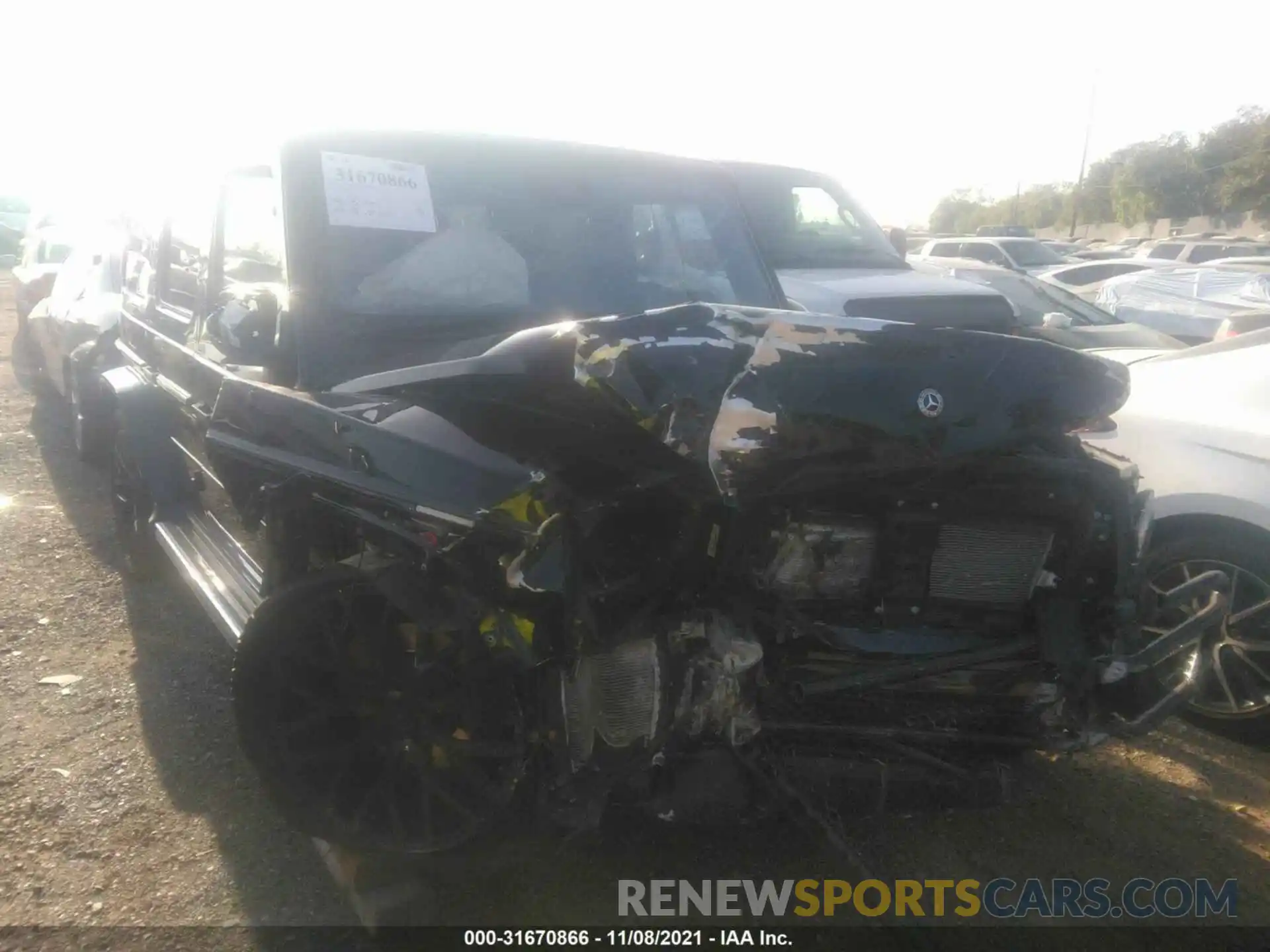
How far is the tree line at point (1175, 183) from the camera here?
125 feet

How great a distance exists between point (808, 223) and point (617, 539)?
6.50m

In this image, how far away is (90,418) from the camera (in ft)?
18.4

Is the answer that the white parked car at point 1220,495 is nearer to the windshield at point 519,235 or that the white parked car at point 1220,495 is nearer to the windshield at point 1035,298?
the windshield at point 519,235

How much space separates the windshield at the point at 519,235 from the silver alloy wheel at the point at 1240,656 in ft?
6.47

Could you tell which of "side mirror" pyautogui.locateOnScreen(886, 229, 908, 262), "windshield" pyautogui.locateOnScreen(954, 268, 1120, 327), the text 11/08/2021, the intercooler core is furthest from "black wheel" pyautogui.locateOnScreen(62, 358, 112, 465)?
"windshield" pyautogui.locateOnScreen(954, 268, 1120, 327)

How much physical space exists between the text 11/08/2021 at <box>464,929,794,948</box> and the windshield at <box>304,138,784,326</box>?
1.81m

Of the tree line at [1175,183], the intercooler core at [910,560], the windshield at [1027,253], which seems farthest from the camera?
the tree line at [1175,183]

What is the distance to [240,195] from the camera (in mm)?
3459

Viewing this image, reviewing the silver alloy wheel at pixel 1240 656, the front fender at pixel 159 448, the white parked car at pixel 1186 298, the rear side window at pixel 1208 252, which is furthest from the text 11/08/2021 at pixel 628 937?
the rear side window at pixel 1208 252

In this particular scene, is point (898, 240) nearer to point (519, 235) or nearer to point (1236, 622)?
point (1236, 622)

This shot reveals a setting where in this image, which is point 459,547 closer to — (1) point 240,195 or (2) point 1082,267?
(1) point 240,195

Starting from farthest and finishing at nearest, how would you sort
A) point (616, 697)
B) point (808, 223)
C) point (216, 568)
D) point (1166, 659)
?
point (808, 223) < point (216, 568) < point (1166, 659) < point (616, 697)

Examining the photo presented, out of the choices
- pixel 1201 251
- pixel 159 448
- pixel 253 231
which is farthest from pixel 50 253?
pixel 1201 251

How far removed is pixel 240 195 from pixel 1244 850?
155 inches
